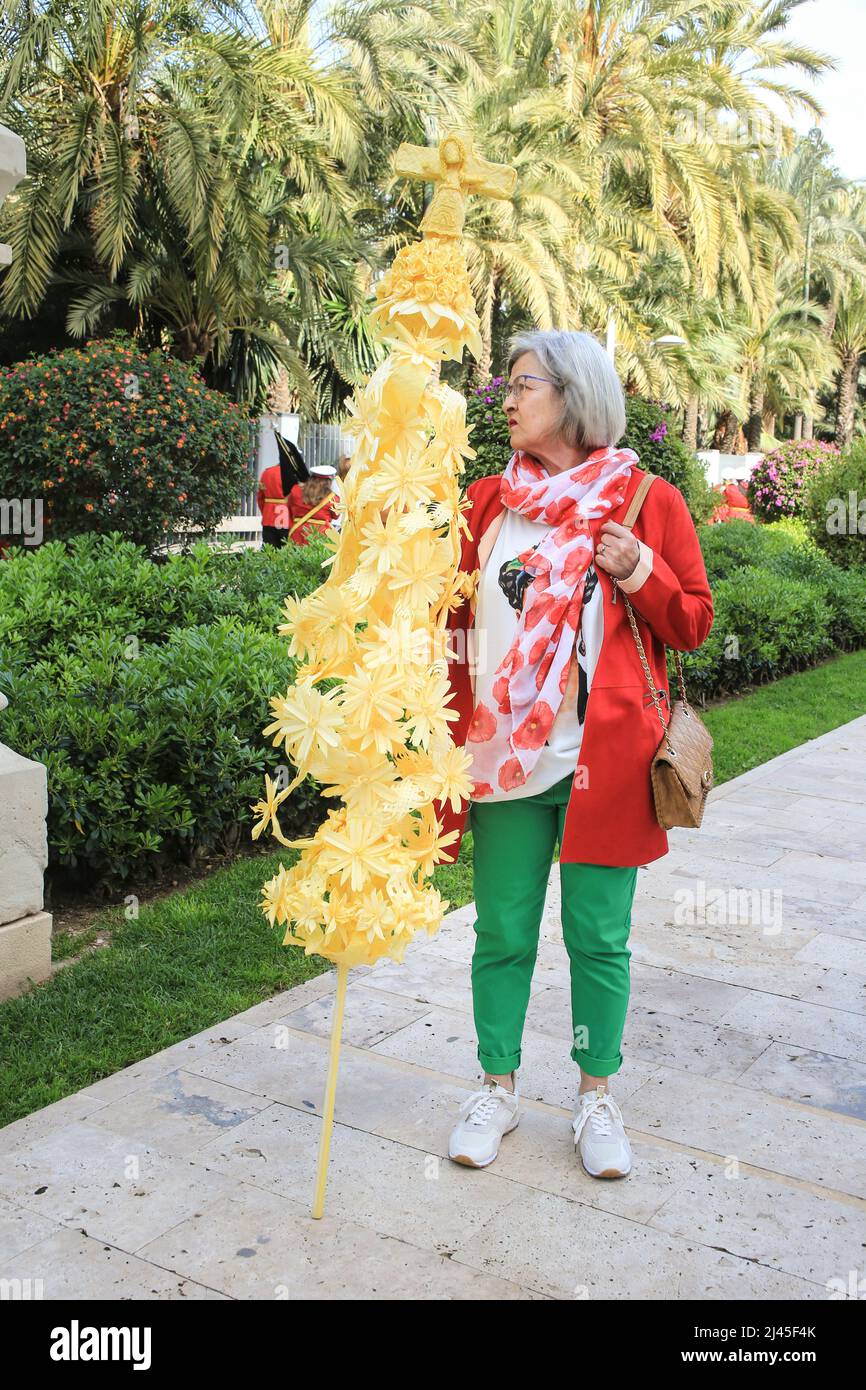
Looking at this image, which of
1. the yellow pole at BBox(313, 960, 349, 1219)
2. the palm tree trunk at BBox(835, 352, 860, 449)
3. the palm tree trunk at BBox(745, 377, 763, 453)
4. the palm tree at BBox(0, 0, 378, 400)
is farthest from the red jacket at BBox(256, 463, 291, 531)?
the palm tree trunk at BBox(835, 352, 860, 449)

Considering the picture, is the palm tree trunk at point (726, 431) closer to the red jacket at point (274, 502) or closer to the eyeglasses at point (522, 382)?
the red jacket at point (274, 502)

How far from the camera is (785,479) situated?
17.2m

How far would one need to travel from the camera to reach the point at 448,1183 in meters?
2.67

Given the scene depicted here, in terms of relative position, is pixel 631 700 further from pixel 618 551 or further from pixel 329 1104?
→ pixel 329 1104

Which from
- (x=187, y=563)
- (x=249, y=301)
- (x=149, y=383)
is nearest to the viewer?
(x=187, y=563)

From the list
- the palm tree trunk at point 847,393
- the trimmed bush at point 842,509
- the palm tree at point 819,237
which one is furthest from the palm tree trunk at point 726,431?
the trimmed bush at point 842,509

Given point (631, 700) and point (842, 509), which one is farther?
point (842, 509)

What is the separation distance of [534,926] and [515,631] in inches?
26.9

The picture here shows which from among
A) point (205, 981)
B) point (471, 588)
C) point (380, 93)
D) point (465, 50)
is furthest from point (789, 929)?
point (465, 50)

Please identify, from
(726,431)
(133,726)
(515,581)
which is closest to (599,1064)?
(515,581)

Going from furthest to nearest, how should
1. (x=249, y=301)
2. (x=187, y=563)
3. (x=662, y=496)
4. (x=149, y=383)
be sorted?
(x=249, y=301), (x=149, y=383), (x=187, y=563), (x=662, y=496)

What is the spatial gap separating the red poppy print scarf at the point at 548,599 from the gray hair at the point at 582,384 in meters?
0.06

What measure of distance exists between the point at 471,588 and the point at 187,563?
407 centimetres

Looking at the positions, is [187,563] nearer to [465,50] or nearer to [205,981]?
[205,981]
